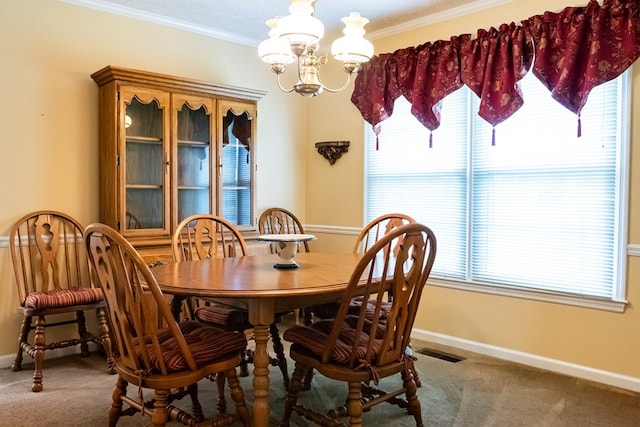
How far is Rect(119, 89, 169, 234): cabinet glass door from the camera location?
10.8ft

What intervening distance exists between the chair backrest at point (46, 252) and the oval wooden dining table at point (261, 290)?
128cm

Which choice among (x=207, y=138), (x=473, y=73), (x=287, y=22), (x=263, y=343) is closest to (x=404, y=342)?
(x=263, y=343)

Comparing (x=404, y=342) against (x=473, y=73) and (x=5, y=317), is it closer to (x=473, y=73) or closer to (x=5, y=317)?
(x=473, y=73)

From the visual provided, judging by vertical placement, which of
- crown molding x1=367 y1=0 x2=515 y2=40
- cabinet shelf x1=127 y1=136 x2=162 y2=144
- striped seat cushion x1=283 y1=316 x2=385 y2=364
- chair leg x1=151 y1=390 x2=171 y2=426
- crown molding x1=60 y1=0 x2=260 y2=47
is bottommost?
chair leg x1=151 y1=390 x2=171 y2=426

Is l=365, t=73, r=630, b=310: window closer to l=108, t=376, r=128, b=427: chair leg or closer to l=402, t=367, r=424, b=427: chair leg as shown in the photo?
l=402, t=367, r=424, b=427: chair leg

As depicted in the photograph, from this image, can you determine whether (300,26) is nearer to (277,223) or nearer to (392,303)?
(392,303)

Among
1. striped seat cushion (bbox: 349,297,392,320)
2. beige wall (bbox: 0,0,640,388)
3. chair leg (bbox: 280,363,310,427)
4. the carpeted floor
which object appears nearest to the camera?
chair leg (bbox: 280,363,310,427)

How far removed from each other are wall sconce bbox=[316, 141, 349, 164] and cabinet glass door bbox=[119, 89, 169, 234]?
4.81ft

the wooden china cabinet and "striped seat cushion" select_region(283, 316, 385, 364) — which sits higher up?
the wooden china cabinet

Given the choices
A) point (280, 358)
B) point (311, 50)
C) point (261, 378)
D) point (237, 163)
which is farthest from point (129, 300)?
→ point (237, 163)

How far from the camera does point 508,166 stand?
3285 mm

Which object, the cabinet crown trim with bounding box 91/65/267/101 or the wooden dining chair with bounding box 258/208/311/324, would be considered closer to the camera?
the cabinet crown trim with bounding box 91/65/267/101

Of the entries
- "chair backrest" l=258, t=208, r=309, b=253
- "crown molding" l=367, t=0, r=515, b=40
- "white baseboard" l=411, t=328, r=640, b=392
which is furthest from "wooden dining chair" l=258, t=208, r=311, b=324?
"crown molding" l=367, t=0, r=515, b=40

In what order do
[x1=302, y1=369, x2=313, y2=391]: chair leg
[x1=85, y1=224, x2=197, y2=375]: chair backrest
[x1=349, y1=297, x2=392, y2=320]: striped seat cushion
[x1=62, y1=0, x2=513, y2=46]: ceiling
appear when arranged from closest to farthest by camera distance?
[x1=85, y1=224, x2=197, y2=375]: chair backrest, [x1=349, y1=297, x2=392, y2=320]: striped seat cushion, [x1=302, y1=369, x2=313, y2=391]: chair leg, [x1=62, y1=0, x2=513, y2=46]: ceiling
